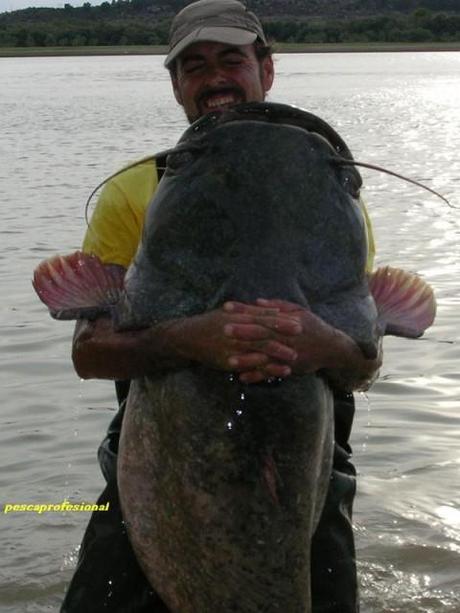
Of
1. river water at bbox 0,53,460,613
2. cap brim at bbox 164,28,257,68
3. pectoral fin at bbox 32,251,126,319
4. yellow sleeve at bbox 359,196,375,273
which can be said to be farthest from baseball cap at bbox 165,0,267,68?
river water at bbox 0,53,460,613

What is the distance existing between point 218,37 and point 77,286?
1007 millimetres

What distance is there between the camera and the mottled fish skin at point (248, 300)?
8.43 feet

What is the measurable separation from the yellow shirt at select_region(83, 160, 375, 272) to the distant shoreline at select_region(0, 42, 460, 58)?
71.2 metres

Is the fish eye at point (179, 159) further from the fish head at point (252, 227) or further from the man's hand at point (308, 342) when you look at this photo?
the man's hand at point (308, 342)

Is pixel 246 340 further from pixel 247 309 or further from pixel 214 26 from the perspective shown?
pixel 214 26

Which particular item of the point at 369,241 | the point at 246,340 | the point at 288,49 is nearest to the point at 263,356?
the point at 246,340

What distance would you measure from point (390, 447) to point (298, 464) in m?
3.52

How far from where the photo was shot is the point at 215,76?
3.46m

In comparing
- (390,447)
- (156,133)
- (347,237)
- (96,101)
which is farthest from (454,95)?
(347,237)

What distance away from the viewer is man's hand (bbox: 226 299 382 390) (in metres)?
2.49

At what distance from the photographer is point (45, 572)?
471 centimetres

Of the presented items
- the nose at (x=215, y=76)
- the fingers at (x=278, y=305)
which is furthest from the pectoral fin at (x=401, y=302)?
the nose at (x=215, y=76)

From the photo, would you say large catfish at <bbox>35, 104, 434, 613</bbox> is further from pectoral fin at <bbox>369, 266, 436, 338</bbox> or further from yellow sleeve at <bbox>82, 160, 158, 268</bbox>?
yellow sleeve at <bbox>82, 160, 158, 268</bbox>

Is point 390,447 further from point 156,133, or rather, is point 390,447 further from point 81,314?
point 156,133
